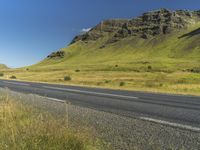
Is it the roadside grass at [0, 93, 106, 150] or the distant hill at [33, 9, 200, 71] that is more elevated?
the distant hill at [33, 9, 200, 71]

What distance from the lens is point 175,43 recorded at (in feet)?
533

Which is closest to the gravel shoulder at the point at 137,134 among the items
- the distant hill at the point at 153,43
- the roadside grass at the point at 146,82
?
the roadside grass at the point at 146,82

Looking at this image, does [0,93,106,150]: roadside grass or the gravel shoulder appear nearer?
[0,93,106,150]: roadside grass

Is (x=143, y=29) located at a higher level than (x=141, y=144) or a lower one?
higher

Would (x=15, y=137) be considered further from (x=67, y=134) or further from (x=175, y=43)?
(x=175, y=43)

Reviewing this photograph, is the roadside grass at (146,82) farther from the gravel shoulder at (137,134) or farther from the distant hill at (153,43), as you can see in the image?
the distant hill at (153,43)

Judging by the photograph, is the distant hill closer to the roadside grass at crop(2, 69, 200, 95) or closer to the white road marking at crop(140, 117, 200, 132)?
the roadside grass at crop(2, 69, 200, 95)

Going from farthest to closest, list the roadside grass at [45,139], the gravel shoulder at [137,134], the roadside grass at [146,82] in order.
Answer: the roadside grass at [146,82] → the gravel shoulder at [137,134] → the roadside grass at [45,139]

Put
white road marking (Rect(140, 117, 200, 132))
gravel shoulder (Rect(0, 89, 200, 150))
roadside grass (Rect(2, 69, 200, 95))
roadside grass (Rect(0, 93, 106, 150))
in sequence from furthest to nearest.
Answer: roadside grass (Rect(2, 69, 200, 95))
white road marking (Rect(140, 117, 200, 132))
gravel shoulder (Rect(0, 89, 200, 150))
roadside grass (Rect(0, 93, 106, 150))

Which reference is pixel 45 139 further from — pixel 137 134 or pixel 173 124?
pixel 173 124

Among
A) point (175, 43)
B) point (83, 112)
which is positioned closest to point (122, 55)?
point (175, 43)

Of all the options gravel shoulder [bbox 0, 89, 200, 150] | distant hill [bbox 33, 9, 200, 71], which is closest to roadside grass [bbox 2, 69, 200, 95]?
gravel shoulder [bbox 0, 89, 200, 150]

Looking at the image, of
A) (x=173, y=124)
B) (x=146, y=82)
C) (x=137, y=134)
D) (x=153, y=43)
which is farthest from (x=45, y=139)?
(x=153, y=43)

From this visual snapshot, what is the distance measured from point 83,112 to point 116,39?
189 meters
